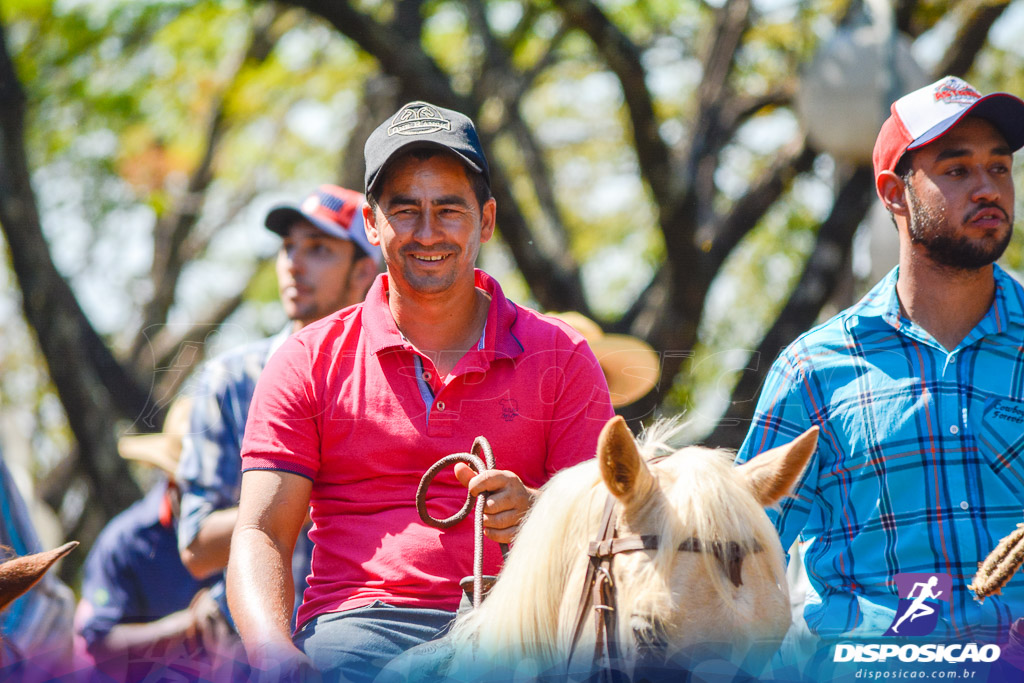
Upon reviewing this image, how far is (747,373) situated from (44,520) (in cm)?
625

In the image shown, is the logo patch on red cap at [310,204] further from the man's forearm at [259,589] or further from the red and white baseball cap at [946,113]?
the red and white baseball cap at [946,113]

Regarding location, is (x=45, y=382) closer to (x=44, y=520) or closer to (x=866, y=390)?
(x=44, y=520)

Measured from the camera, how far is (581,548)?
195cm

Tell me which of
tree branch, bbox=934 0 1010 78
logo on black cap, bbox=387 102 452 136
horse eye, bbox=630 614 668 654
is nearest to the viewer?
horse eye, bbox=630 614 668 654

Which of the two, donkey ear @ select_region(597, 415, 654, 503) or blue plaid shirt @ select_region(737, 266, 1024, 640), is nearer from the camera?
donkey ear @ select_region(597, 415, 654, 503)

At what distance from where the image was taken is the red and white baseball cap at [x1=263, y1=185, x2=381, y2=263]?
14.7 feet

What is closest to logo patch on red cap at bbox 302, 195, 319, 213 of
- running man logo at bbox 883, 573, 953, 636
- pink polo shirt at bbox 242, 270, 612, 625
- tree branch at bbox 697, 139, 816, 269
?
pink polo shirt at bbox 242, 270, 612, 625

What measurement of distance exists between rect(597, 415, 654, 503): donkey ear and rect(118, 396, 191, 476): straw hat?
9.64 feet

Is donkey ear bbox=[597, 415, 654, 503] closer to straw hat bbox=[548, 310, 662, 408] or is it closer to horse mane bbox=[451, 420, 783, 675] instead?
horse mane bbox=[451, 420, 783, 675]

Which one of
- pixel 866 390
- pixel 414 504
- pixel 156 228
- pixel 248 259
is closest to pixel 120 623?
pixel 414 504

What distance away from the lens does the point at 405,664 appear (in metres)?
2.12

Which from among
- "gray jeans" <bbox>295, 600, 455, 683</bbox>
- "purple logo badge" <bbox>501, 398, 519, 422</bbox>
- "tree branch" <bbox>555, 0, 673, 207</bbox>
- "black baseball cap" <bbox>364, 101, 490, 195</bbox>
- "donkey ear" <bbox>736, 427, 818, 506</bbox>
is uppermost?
"tree branch" <bbox>555, 0, 673, 207</bbox>

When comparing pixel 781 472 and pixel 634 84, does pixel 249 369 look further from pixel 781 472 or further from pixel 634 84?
pixel 634 84

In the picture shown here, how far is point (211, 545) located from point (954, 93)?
2.86 m
